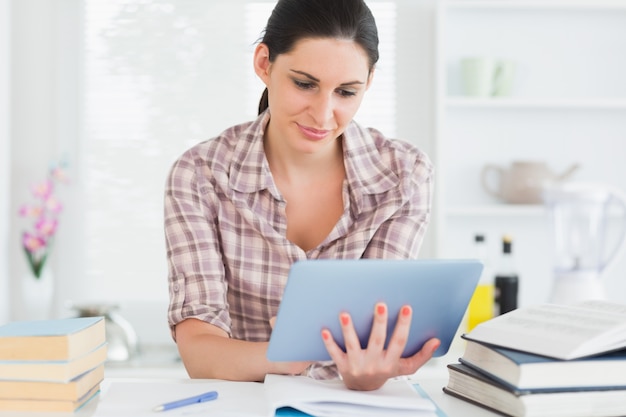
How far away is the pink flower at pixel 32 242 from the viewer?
9.80 ft

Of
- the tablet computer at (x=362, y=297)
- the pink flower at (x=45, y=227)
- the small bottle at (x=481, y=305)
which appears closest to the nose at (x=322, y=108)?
the tablet computer at (x=362, y=297)

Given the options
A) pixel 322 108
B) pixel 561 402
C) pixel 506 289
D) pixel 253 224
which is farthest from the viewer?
pixel 506 289

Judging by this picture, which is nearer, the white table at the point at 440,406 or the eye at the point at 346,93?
the white table at the point at 440,406

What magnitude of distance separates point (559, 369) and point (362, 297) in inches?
10.3

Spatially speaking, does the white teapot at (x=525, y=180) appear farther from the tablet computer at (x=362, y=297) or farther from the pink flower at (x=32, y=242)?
Result: the tablet computer at (x=362, y=297)

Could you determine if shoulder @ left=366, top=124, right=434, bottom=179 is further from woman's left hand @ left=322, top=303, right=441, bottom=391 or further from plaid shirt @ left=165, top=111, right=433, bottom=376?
woman's left hand @ left=322, top=303, right=441, bottom=391

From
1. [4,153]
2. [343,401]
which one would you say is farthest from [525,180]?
[343,401]

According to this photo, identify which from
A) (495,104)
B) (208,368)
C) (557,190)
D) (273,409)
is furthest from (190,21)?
(273,409)

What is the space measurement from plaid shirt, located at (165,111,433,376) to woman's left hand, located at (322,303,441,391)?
469 mm

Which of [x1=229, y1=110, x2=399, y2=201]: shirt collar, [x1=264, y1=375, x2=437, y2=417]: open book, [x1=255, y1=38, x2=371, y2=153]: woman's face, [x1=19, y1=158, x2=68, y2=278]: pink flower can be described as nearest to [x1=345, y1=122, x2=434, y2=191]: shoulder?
[x1=229, y1=110, x2=399, y2=201]: shirt collar

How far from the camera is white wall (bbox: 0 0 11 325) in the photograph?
9.68 feet

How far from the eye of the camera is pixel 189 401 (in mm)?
1067

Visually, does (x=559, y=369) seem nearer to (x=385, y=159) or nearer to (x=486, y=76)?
(x=385, y=159)

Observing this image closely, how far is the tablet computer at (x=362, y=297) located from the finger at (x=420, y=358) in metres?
0.01
